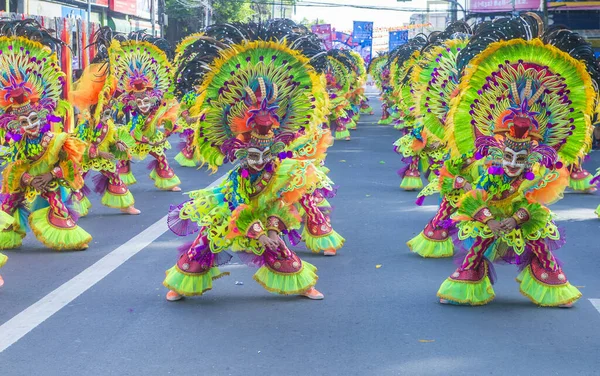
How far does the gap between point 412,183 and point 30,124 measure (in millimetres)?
6776

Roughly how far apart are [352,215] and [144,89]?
356cm

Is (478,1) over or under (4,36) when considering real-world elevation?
over

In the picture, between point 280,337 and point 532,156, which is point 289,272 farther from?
point 532,156

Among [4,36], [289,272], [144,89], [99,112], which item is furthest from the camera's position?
[144,89]

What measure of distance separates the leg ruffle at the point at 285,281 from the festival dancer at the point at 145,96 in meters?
6.32

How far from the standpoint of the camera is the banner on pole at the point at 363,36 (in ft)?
205

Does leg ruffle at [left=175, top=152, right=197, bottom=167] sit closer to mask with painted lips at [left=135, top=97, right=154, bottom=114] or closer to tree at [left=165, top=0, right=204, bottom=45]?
mask with painted lips at [left=135, top=97, right=154, bottom=114]

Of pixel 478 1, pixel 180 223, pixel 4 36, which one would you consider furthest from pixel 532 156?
pixel 478 1

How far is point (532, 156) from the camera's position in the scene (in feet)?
22.1

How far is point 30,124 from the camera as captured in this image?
8.91 metres

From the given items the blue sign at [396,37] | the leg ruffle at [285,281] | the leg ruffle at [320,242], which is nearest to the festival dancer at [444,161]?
the leg ruffle at [320,242]

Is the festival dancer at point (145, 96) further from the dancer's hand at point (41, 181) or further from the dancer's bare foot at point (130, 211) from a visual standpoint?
the dancer's hand at point (41, 181)

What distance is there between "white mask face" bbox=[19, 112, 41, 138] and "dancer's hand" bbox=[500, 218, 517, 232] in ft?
15.1

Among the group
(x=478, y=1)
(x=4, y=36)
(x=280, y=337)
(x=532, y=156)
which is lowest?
(x=280, y=337)
